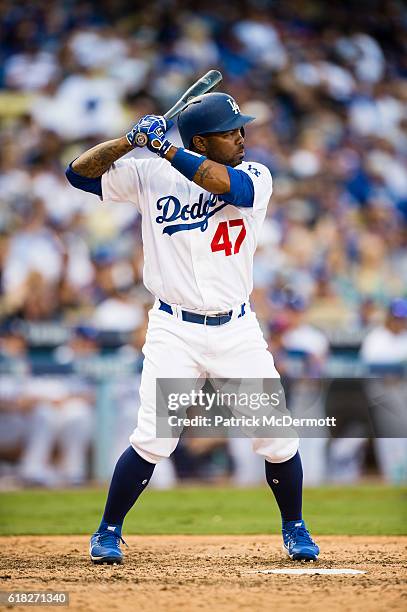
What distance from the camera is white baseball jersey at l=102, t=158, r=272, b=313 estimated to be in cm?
412

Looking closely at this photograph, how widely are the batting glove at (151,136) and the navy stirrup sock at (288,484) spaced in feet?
4.50

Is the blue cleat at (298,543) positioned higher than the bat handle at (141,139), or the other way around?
the bat handle at (141,139)

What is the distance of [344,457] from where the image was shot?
27.5 ft

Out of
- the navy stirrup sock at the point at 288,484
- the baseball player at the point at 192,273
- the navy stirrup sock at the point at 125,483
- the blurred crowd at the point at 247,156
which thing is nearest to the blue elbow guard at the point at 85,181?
the baseball player at the point at 192,273

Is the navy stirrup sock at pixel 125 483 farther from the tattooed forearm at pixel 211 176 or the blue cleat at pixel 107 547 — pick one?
the tattooed forearm at pixel 211 176

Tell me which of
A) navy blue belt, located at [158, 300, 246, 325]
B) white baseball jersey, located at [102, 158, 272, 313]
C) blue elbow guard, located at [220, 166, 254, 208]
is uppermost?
blue elbow guard, located at [220, 166, 254, 208]

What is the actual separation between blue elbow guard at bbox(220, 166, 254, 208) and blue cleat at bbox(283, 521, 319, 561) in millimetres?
1369

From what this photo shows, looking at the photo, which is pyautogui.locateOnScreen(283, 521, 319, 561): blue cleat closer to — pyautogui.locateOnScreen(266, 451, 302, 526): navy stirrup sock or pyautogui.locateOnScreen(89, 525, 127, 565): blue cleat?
pyautogui.locateOnScreen(266, 451, 302, 526): navy stirrup sock

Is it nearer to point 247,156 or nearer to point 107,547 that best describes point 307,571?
point 107,547

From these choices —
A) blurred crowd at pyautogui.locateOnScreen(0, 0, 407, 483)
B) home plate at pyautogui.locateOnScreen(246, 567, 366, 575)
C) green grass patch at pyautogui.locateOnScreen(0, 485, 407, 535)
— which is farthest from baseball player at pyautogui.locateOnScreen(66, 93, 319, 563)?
blurred crowd at pyautogui.locateOnScreen(0, 0, 407, 483)

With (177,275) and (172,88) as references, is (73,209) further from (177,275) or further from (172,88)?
(177,275)

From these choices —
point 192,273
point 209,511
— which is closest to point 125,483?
point 192,273

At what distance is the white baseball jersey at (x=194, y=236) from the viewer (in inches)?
162

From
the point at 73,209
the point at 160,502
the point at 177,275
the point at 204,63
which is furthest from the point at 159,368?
the point at 204,63
